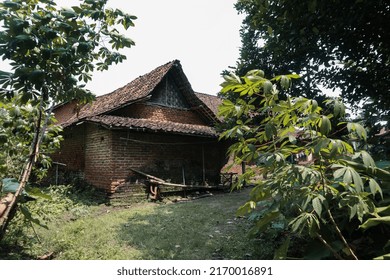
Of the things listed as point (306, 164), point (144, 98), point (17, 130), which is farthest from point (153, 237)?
point (144, 98)

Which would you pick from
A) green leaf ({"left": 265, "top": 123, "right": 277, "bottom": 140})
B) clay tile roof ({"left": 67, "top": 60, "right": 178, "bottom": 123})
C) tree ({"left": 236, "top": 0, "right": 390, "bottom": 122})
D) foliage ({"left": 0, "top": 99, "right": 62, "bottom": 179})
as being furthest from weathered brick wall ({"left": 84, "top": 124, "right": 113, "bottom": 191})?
green leaf ({"left": 265, "top": 123, "right": 277, "bottom": 140})

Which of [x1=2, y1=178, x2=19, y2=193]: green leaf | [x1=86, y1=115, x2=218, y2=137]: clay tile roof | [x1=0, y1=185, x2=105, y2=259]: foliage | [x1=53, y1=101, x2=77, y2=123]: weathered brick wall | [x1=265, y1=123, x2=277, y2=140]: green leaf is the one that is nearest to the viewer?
[x1=265, y1=123, x2=277, y2=140]: green leaf

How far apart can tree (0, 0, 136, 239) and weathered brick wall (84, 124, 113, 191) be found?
5.93m

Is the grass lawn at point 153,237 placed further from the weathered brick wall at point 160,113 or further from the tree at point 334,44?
the weathered brick wall at point 160,113

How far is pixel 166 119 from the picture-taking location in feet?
35.8

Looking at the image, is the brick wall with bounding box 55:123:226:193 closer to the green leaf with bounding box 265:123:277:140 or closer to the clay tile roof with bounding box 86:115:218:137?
the clay tile roof with bounding box 86:115:218:137

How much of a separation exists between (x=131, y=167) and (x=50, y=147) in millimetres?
4782

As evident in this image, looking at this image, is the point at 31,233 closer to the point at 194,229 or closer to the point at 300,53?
the point at 194,229

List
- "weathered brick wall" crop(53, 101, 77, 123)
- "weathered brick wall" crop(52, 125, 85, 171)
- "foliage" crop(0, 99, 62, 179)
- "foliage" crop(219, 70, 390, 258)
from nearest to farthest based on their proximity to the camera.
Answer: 1. "foliage" crop(219, 70, 390, 258)
2. "foliage" crop(0, 99, 62, 179)
3. "weathered brick wall" crop(52, 125, 85, 171)
4. "weathered brick wall" crop(53, 101, 77, 123)

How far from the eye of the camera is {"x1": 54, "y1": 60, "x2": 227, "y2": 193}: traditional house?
345 inches

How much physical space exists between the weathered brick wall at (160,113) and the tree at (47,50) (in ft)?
22.6

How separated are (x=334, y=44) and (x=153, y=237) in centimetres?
546

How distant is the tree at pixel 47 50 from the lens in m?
2.11

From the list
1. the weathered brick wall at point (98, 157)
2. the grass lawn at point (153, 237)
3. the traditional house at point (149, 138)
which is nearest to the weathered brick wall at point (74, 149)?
the traditional house at point (149, 138)
